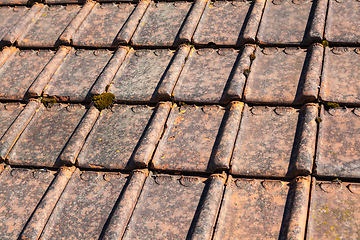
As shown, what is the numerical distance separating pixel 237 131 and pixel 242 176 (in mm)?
445

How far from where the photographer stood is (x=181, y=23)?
4.30 meters

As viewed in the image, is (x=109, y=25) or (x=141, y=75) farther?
(x=109, y=25)

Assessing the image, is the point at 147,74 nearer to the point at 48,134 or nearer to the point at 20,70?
the point at 48,134

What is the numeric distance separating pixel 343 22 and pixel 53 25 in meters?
3.63

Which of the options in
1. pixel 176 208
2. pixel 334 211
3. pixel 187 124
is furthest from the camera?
pixel 187 124

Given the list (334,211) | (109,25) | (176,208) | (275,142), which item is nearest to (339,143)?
(275,142)

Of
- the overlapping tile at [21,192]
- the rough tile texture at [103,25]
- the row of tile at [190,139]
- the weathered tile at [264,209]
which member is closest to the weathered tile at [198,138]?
the row of tile at [190,139]

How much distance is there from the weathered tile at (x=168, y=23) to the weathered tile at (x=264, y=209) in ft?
6.43

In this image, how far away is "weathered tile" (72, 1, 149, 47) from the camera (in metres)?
4.32

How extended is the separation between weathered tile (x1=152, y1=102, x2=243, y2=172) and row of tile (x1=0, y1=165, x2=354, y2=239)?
0.38ft

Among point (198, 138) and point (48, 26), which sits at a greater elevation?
point (48, 26)

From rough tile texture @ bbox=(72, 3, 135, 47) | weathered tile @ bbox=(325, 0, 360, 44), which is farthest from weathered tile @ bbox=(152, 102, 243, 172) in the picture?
rough tile texture @ bbox=(72, 3, 135, 47)

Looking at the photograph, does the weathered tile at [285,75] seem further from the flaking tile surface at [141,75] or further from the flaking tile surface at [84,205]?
the flaking tile surface at [84,205]

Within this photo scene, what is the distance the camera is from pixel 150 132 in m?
3.23
